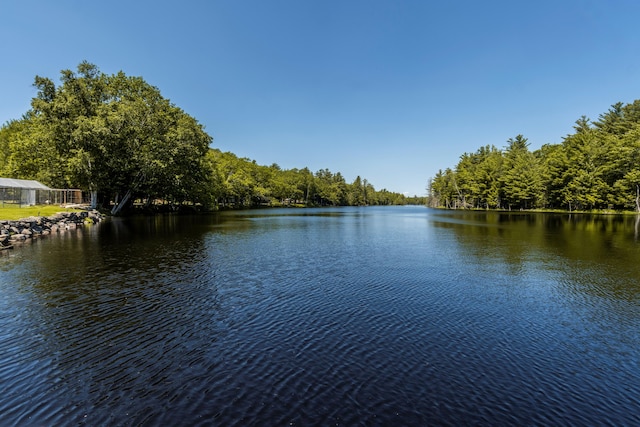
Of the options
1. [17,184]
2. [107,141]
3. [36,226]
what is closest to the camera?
[36,226]

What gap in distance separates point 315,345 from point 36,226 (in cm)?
4274

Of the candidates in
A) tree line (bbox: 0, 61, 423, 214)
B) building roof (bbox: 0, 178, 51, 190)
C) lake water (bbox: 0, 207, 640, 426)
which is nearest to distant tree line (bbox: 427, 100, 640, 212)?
lake water (bbox: 0, 207, 640, 426)

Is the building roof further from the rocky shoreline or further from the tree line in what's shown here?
the rocky shoreline

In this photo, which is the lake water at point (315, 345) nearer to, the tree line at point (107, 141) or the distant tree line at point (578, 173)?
the tree line at point (107, 141)

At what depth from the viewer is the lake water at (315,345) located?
7.52 metres

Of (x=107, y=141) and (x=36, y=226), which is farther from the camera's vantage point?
(x=107, y=141)

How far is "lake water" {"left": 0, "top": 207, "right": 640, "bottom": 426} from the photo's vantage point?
7.52m

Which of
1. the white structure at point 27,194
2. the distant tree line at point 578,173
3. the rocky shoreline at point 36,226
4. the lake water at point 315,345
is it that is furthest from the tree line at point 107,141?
the distant tree line at point 578,173

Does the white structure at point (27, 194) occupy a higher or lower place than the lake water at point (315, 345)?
higher

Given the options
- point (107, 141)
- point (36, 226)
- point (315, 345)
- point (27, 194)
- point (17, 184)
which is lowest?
point (315, 345)

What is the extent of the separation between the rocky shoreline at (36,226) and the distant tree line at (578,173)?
114301 mm

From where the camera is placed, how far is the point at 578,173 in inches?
3720

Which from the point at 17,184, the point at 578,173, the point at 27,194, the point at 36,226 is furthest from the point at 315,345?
the point at 578,173

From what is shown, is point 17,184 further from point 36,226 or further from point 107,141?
point 36,226
